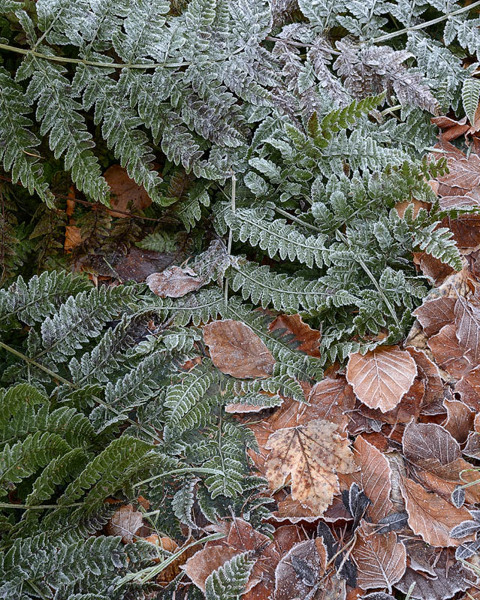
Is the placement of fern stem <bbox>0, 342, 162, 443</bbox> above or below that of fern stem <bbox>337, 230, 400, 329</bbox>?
below

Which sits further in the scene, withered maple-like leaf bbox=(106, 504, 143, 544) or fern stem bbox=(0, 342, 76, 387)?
fern stem bbox=(0, 342, 76, 387)

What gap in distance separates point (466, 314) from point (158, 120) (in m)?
1.52

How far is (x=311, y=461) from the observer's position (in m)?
2.11

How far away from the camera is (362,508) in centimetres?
201

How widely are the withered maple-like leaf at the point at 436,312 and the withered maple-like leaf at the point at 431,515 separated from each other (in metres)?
0.67

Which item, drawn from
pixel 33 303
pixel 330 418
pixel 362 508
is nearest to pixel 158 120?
pixel 33 303

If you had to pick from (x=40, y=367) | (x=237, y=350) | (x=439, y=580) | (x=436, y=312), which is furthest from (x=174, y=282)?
(x=439, y=580)

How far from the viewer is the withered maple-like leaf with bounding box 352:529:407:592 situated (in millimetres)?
1853

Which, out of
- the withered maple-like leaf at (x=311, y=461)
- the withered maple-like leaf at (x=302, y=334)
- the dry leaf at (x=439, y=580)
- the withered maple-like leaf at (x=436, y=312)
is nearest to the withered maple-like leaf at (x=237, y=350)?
the withered maple-like leaf at (x=302, y=334)

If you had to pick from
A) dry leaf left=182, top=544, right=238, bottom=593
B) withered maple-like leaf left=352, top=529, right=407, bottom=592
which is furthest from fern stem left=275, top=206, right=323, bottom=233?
dry leaf left=182, top=544, right=238, bottom=593

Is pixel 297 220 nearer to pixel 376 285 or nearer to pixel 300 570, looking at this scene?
pixel 376 285

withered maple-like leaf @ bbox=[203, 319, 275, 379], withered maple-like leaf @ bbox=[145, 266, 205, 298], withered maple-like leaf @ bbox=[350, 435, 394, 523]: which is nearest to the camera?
withered maple-like leaf @ bbox=[350, 435, 394, 523]

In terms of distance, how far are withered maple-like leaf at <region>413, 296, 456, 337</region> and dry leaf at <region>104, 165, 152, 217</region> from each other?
4.61ft

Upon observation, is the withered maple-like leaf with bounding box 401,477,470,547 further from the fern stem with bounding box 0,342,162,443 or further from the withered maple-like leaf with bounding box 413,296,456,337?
the fern stem with bounding box 0,342,162,443
